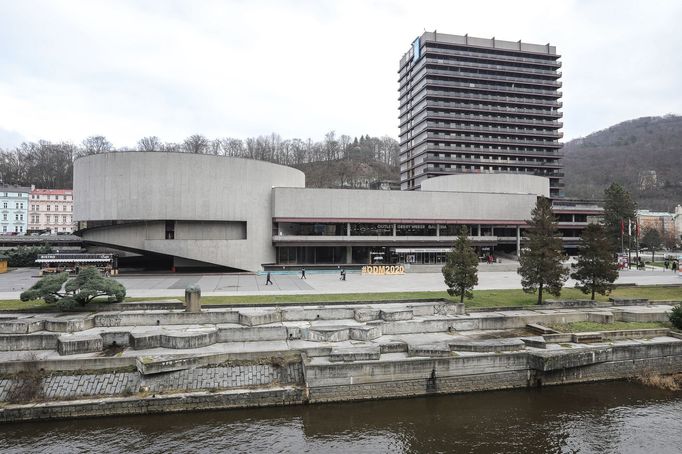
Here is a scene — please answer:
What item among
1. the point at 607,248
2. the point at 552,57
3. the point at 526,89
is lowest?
the point at 607,248

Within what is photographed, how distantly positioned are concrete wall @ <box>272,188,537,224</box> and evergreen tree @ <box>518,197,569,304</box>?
92.1 ft

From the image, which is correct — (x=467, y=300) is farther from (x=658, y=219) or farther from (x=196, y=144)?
(x=658, y=219)

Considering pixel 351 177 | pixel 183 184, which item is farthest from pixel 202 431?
pixel 351 177

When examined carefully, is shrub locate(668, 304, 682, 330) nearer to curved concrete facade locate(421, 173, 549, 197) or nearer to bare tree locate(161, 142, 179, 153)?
curved concrete facade locate(421, 173, 549, 197)

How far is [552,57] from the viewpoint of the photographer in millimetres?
111188

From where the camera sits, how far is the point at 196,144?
368ft

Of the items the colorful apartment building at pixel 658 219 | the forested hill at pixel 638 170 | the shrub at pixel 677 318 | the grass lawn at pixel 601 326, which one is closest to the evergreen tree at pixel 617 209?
the forested hill at pixel 638 170

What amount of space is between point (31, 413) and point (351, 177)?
350 ft

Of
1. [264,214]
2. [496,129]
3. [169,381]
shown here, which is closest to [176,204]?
[264,214]

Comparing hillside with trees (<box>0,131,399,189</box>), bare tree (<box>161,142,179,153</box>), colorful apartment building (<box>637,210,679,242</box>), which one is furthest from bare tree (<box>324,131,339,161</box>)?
colorful apartment building (<box>637,210,679,242</box>)

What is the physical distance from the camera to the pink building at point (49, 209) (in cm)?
9662

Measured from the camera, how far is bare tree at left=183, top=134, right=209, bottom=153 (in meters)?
112

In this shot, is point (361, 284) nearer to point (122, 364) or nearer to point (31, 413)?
point (122, 364)

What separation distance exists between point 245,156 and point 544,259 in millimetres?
94920
